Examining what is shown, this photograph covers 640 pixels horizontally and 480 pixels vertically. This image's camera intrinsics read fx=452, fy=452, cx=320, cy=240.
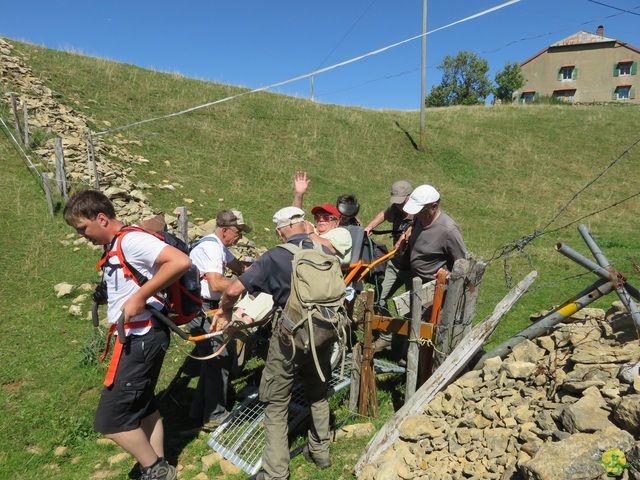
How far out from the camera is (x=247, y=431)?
13.6 feet

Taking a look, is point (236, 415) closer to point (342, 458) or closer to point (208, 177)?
point (342, 458)

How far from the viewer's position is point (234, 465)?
3887 millimetres

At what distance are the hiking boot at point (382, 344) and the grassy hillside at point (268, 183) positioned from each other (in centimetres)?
182

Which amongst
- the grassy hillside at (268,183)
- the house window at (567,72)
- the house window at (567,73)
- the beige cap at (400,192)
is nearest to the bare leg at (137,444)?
the grassy hillside at (268,183)

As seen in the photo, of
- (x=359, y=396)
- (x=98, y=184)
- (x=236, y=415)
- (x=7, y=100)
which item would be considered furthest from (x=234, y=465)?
(x=7, y=100)

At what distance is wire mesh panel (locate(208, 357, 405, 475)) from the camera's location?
3.93 meters

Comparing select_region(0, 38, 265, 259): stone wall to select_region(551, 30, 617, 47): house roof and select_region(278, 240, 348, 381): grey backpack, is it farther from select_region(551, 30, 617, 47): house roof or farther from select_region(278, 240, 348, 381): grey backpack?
select_region(551, 30, 617, 47): house roof

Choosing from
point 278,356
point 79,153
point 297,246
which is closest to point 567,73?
point 79,153

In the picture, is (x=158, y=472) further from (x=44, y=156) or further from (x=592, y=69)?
(x=592, y=69)

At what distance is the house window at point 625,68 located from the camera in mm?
45281

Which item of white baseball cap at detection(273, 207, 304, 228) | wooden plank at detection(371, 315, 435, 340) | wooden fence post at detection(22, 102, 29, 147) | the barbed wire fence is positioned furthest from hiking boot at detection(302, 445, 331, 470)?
wooden fence post at detection(22, 102, 29, 147)

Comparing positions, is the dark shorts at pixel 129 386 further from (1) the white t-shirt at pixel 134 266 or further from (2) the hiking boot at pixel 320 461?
(2) the hiking boot at pixel 320 461

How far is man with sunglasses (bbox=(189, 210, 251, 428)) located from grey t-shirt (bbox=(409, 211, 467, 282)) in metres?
1.87

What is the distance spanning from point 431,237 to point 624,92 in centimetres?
5339
